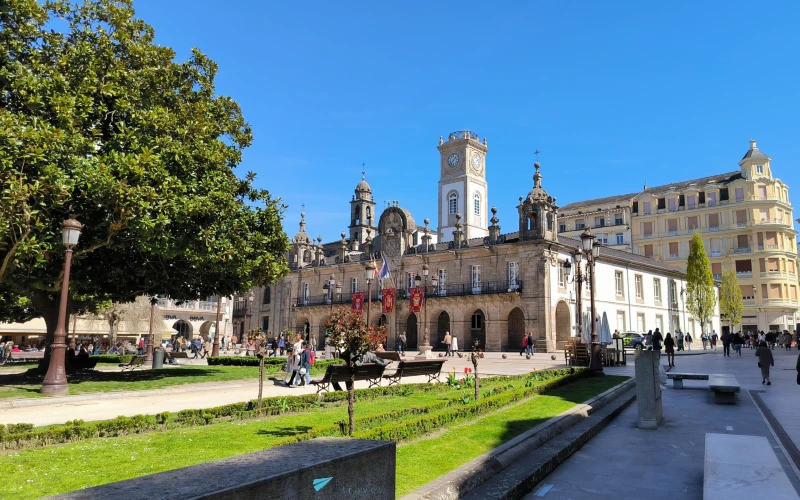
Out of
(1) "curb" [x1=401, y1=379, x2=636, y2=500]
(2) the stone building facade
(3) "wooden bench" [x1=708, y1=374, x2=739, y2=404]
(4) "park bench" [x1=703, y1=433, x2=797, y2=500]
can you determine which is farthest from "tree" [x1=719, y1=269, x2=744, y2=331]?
(4) "park bench" [x1=703, y1=433, x2=797, y2=500]

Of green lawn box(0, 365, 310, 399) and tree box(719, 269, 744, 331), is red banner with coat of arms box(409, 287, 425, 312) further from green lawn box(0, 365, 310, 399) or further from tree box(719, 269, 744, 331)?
tree box(719, 269, 744, 331)

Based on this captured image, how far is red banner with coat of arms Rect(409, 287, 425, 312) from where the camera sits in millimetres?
42125

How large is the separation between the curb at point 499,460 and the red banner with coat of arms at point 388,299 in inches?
1361

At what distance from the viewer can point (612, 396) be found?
12.4 meters

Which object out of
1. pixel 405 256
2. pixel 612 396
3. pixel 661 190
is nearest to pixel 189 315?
pixel 405 256

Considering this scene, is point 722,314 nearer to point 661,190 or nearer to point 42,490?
point 661,190

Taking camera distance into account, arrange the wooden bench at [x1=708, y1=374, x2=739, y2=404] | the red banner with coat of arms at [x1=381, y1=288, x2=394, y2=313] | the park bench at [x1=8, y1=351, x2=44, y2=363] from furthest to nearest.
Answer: the red banner with coat of arms at [x1=381, y1=288, x2=394, y2=313] < the park bench at [x1=8, y1=351, x2=44, y2=363] < the wooden bench at [x1=708, y1=374, x2=739, y2=404]

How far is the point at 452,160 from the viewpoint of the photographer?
62938mm

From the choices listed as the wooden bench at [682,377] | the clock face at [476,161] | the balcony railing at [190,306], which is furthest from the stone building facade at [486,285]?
the clock face at [476,161]

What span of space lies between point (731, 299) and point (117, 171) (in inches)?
2035

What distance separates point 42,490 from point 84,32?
14.5 metres

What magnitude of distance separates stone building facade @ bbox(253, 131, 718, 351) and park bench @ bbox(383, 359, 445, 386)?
15103 mm

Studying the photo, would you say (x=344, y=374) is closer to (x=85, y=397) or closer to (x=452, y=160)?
(x=85, y=397)

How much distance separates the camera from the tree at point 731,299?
48.5 m
